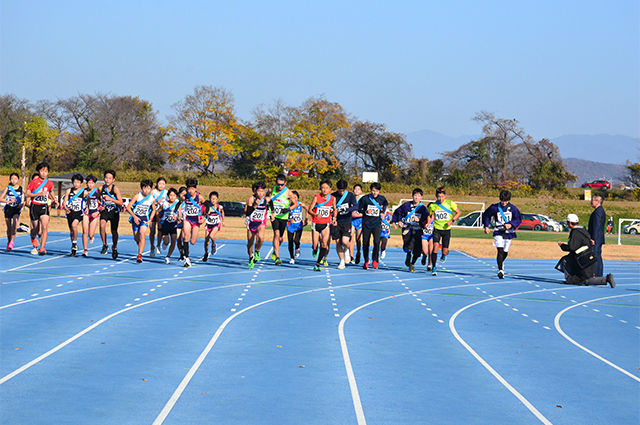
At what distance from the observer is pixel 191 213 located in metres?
14.0

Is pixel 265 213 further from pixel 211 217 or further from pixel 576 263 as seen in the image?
pixel 576 263

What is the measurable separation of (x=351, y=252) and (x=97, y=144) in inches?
2274

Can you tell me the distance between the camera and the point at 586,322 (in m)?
9.38

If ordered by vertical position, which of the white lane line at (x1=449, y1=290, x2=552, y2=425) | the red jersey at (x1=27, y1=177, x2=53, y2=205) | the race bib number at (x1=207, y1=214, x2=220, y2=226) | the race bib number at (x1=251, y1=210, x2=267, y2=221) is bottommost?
the white lane line at (x1=449, y1=290, x2=552, y2=425)

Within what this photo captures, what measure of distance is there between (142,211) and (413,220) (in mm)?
5836

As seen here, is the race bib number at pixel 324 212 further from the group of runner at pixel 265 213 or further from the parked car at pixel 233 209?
the parked car at pixel 233 209

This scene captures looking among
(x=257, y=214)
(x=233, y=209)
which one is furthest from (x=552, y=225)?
(x=257, y=214)

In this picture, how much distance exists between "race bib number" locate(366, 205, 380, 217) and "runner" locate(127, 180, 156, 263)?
183 inches

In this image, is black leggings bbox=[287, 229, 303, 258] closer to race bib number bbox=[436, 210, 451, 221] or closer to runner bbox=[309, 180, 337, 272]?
runner bbox=[309, 180, 337, 272]

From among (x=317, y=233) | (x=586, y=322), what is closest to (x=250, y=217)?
(x=317, y=233)

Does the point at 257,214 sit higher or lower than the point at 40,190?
lower

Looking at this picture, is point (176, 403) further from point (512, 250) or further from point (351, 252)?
point (512, 250)

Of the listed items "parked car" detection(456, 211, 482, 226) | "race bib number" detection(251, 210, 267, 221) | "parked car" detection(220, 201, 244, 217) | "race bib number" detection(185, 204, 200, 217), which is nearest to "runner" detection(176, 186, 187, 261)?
"race bib number" detection(185, 204, 200, 217)

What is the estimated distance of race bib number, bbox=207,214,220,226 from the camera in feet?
48.9
